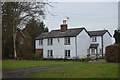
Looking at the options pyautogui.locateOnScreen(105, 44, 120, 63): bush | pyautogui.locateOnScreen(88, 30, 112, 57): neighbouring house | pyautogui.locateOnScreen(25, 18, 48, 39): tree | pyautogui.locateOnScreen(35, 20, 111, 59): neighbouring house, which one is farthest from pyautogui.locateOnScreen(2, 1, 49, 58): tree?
pyautogui.locateOnScreen(88, 30, 112, 57): neighbouring house

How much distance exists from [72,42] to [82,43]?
2.40m

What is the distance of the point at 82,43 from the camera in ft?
160

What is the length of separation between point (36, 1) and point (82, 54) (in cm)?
3002

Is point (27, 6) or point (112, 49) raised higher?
point (27, 6)

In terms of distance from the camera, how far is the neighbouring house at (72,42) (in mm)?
47906

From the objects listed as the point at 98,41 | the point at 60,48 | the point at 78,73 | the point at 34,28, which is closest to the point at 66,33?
the point at 60,48

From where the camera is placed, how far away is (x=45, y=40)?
53.7m

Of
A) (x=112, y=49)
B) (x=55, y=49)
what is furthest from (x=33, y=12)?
(x=55, y=49)

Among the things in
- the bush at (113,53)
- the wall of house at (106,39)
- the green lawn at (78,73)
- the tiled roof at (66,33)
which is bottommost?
the green lawn at (78,73)

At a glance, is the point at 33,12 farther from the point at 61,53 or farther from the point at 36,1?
the point at 61,53

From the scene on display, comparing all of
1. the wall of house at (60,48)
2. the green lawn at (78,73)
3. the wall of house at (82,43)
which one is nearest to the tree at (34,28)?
the wall of house at (60,48)

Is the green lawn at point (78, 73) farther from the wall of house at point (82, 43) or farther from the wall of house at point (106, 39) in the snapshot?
the wall of house at point (106, 39)

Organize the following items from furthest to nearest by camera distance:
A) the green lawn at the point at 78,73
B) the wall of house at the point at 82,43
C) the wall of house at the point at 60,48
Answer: the wall of house at the point at 82,43, the wall of house at the point at 60,48, the green lawn at the point at 78,73

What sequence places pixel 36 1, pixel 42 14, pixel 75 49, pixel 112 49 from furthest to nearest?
pixel 75 49
pixel 112 49
pixel 42 14
pixel 36 1
